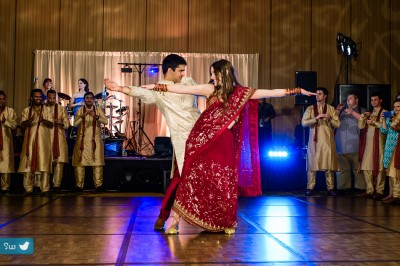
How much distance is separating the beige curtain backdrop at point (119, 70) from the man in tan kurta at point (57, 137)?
8.78ft

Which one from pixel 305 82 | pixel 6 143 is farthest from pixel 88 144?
pixel 305 82

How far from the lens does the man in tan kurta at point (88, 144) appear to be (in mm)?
8430

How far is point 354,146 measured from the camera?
336 inches

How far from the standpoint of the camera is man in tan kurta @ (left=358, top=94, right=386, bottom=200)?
24.6 ft

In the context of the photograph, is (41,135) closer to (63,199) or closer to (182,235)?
(63,199)

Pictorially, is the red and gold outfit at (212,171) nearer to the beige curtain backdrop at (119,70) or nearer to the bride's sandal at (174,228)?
the bride's sandal at (174,228)

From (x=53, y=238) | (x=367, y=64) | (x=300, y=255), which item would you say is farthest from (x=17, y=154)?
(x=367, y=64)

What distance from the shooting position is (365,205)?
21.9 ft

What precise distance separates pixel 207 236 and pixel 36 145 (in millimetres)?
4567

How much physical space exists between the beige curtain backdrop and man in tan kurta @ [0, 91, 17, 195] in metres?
3.02

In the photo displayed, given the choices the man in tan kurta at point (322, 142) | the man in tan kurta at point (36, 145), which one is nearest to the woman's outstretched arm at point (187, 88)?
the man in tan kurta at point (322, 142)

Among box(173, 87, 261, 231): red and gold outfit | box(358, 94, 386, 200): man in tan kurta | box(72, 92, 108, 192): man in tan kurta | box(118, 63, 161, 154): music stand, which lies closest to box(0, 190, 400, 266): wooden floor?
box(173, 87, 261, 231): red and gold outfit

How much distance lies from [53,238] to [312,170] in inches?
196

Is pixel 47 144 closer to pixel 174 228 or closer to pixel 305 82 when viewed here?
pixel 174 228
